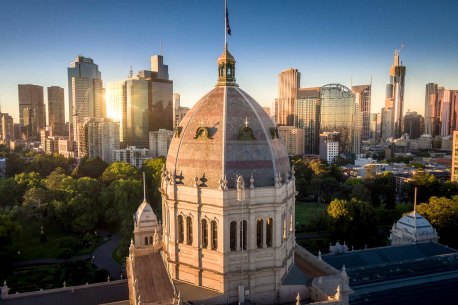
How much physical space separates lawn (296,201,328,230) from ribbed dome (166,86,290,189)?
5846 centimetres

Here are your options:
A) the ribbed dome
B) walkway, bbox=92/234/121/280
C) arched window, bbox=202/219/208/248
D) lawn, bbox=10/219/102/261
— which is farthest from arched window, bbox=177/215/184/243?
lawn, bbox=10/219/102/261

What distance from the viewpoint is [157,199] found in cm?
9181

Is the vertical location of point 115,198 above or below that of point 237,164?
below

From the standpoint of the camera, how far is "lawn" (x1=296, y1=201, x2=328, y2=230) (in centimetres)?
8718

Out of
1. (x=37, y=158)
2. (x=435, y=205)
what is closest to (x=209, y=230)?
(x=435, y=205)

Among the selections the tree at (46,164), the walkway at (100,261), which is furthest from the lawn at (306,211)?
the tree at (46,164)

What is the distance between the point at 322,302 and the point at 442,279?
60.3 ft

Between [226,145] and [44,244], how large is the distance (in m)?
59.2

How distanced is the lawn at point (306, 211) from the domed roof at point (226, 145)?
58439 mm

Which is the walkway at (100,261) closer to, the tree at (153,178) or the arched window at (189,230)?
the tree at (153,178)

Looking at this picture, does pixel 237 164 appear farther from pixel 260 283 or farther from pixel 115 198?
pixel 115 198

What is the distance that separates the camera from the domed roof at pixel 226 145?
92.7 feet

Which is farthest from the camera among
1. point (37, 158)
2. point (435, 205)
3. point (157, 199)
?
point (37, 158)

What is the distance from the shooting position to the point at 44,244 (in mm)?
71938
